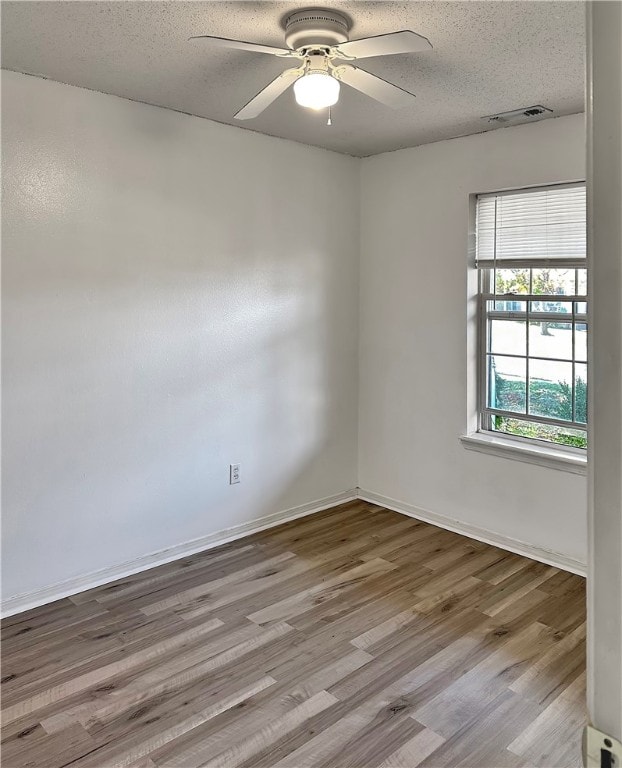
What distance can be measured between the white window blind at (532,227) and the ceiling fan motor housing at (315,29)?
1.71 meters

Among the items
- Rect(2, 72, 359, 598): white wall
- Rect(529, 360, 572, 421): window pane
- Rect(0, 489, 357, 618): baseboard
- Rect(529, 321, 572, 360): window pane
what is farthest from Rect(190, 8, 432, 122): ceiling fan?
Rect(0, 489, 357, 618): baseboard

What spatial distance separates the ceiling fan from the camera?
6.60 feet

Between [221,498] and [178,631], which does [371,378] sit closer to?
[221,498]

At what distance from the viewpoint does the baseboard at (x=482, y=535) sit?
3.34 meters

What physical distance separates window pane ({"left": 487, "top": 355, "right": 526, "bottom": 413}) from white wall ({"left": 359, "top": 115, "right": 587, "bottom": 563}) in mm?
180

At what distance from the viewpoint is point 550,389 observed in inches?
Result: 138

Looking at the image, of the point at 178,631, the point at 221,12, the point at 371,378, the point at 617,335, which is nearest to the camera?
the point at 617,335

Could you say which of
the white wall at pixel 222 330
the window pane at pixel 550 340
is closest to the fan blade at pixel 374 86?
the white wall at pixel 222 330

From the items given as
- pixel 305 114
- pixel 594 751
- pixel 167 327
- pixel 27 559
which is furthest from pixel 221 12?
pixel 27 559

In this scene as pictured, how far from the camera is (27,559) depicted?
2.87 m

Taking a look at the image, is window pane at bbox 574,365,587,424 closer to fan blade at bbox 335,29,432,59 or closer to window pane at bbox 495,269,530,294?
window pane at bbox 495,269,530,294

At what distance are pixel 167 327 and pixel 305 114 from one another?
1.39 metres

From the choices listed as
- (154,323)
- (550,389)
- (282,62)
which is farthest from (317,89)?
(550,389)

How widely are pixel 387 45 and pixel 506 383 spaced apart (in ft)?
7.51
